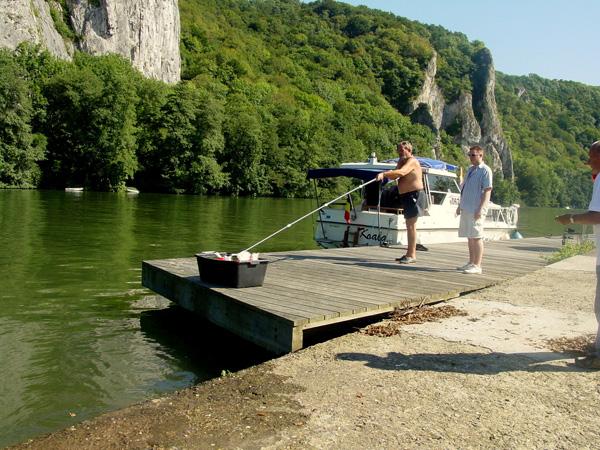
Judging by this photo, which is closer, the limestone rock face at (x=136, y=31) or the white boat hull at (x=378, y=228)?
the white boat hull at (x=378, y=228)

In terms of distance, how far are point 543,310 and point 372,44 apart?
Result: 15282cm

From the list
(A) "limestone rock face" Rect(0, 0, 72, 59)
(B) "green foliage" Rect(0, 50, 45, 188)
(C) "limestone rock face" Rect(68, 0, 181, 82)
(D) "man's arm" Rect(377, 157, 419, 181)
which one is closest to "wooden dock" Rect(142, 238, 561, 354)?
(D) "man's arm" Rect(377, 157, 419, 181)

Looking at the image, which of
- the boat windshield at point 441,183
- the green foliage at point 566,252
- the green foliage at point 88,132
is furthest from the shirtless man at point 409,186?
the green foliage at point 88,132

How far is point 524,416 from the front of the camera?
348cm

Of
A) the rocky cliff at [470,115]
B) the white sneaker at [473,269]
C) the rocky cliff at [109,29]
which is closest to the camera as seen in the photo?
the white sneaker at [473,269]

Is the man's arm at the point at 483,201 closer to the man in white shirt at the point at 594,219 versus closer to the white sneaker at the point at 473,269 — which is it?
the white sneaker at the point at 473,269

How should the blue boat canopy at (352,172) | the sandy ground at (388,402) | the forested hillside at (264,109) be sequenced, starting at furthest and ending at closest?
the forested hillside at (264,109)
the blue boat canopy at (352,172)
the sandy ground at (388,402)

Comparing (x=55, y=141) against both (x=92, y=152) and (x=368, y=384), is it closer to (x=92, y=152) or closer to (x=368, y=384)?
(x=92, y=152)

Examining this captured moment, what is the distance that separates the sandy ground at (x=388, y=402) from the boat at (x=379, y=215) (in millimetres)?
9251

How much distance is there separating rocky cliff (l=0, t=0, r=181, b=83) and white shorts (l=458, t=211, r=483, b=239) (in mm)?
57860

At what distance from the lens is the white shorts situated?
27.7ft

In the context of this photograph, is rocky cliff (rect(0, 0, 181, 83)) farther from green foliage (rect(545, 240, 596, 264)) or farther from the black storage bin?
the black storage bin

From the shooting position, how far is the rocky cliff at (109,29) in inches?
2240

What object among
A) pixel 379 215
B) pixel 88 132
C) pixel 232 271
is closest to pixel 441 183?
pixel 379 215
